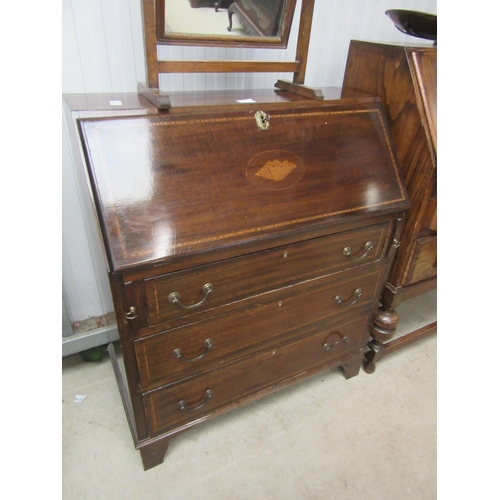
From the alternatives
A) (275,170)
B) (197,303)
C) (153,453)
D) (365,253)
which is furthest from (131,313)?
(365,253)

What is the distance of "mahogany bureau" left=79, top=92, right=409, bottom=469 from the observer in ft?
2.92

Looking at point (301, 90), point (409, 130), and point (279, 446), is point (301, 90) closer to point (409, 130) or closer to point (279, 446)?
point (409, 130)

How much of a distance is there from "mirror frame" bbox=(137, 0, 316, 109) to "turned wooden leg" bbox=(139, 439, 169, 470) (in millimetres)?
1054

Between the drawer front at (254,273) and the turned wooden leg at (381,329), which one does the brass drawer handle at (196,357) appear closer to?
the drawer front at (254,273)

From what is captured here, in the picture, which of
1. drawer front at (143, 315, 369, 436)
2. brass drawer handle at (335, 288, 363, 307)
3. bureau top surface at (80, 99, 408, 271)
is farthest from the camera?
brass drawer handle at (335, 288, 363, 307)

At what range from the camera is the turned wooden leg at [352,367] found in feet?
5.30

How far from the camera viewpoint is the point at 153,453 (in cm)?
126

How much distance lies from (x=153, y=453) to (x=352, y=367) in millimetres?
884

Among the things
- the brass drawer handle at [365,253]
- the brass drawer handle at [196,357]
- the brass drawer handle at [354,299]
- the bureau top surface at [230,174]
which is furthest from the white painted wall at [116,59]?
the brass drawer handle at [354,299]

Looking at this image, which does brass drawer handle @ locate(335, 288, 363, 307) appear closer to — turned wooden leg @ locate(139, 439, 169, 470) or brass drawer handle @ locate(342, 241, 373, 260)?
brass drawer handle @ locate(342, 241, 373, 260)

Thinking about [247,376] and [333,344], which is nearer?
[247,376]

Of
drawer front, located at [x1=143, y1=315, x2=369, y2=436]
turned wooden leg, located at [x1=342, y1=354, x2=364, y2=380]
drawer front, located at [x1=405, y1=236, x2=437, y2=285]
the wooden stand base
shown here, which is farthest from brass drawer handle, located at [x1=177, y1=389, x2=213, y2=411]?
the wooden stand base

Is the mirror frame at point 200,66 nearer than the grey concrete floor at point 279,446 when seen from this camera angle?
Yes

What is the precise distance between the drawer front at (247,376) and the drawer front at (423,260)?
0.26 metres
